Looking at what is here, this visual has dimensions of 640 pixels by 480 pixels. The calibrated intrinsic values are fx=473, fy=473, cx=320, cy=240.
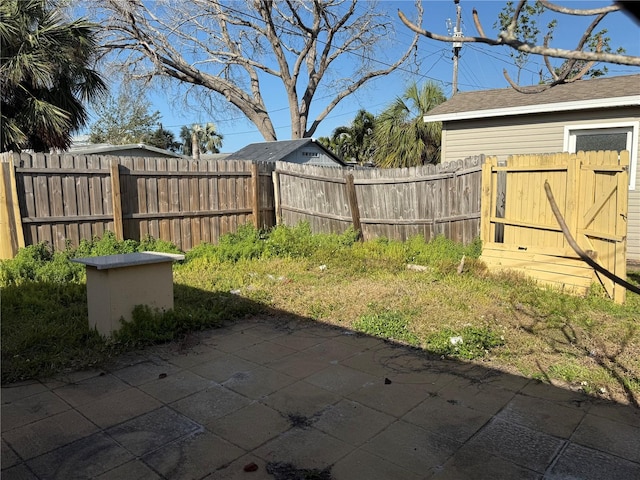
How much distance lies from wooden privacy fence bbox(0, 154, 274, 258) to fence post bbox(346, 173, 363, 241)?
6.25 ft

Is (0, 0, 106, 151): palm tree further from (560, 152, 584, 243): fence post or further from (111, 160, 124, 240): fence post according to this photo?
(560, 152, 584, 243): fence post

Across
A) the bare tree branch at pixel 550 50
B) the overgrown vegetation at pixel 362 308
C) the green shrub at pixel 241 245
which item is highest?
the bare tree branch at pixel 550 50

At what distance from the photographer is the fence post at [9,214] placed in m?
6.84

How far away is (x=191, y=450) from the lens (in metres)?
2.75

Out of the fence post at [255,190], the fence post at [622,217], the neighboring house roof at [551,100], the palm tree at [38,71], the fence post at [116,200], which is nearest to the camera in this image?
the fence post at [622,217]

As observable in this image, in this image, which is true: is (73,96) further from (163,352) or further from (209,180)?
(163,352)

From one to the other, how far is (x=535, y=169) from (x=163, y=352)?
563 centimetres

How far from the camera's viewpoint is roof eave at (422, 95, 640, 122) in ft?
28.4

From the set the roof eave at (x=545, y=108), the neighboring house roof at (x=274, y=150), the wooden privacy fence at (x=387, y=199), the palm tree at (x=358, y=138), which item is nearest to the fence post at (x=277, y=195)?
the wooden privacy fence at (x=387, y=199)

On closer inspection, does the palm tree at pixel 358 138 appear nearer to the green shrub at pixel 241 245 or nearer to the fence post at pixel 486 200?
the green shrub at pixel 241 245

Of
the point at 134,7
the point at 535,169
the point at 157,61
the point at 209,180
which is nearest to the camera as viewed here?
the point at 535,169

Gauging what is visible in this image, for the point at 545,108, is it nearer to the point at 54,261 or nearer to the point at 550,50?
the point at 54,261

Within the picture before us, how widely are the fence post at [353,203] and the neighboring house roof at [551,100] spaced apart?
2.91 meters

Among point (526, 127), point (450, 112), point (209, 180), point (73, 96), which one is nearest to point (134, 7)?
point (73, 96)
